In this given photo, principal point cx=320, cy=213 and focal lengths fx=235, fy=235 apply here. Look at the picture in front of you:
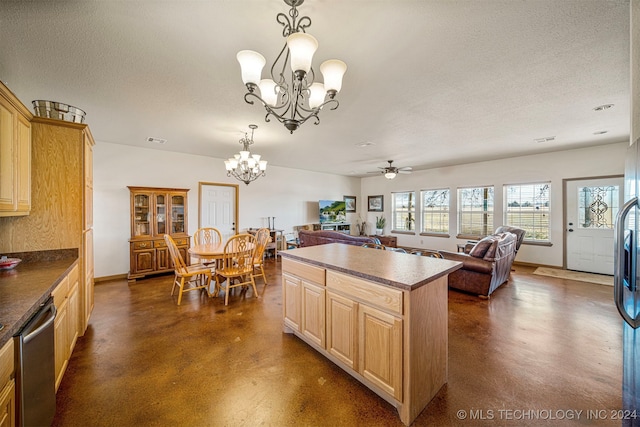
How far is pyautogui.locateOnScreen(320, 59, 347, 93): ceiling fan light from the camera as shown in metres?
1.52

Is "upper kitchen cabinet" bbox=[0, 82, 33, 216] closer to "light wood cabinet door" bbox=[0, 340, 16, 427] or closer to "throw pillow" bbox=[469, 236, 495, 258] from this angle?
"light wood cabinet door" bbox=[0, 340, 16, 427]

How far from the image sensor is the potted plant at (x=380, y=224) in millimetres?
8438

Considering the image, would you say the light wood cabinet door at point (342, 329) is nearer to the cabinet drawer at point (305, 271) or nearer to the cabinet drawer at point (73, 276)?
the cabinet drawer at point (305, 271)

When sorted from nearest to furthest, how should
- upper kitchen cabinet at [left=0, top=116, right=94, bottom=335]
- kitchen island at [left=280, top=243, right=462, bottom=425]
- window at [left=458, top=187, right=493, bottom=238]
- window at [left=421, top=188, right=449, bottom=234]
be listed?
kitchen island at [left=280, top=243, right=462, bottom=425], upper kitchen cabinet at [left=0, top=116, right=94, bottom=335], window at [left=458, top=187, right=493, bottom=238], window at [left=421, top=188, right=449, bottom=234]

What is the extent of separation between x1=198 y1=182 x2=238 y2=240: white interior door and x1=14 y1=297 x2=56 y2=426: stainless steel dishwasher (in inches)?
167

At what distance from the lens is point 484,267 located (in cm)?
351

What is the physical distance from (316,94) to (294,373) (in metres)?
2.25

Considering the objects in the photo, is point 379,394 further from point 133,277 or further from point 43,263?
point 133,277

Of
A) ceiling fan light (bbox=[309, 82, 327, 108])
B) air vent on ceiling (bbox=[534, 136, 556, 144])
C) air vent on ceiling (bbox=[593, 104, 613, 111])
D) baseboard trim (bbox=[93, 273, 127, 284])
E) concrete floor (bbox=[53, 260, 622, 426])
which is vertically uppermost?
air vent on ceiling (bbox=[534, 136, 556, 144])

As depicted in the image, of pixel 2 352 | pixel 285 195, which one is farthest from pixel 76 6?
pixel 285 195

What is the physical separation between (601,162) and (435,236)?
370 cm

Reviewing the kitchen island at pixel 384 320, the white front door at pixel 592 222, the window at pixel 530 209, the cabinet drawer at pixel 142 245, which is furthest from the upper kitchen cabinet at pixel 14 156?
the white front door at pixel 592 222

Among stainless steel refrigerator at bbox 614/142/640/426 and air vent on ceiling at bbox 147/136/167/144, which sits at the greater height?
air vent on ceiling at bbox 147/136/167/144

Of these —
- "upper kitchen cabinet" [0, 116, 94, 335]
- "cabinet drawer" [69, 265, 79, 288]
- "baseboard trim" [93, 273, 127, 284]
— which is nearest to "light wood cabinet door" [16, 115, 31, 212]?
"upper kitchen cabinet" [0, 116, 94, 335]
